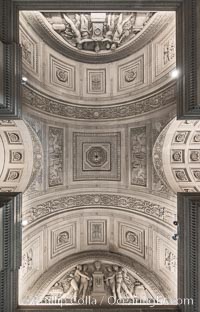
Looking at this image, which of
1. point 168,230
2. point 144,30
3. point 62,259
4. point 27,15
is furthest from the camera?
point 62,259

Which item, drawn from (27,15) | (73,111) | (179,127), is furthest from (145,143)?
(27,15)

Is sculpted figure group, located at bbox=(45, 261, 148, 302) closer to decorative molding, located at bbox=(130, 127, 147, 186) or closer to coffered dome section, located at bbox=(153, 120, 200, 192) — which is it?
decorative molding, located at bbox=(130, 127, 147, 186)

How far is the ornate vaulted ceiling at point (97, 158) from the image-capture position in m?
9.53

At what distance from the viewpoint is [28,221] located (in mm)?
9938

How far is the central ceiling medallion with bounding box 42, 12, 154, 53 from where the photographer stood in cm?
866

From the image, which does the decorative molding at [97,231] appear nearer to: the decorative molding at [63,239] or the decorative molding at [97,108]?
the decorative molding at [63,239]

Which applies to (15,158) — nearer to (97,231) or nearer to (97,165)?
(97,165)

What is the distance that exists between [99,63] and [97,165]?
3.13 m

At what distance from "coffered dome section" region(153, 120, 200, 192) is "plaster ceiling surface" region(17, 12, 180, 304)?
0.24m

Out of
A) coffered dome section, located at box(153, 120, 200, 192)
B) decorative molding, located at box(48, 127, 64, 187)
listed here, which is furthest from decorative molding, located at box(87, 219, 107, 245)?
coffered dome section, located at box(153, 120, 200, 192)

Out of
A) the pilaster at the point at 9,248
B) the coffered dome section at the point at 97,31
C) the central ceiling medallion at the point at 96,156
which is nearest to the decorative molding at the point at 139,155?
the central ceiling medallion at the point at 96,156

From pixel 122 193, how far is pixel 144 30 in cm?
483

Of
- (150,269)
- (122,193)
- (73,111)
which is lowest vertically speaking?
(150,269)

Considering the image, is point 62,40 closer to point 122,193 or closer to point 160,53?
point 160,53
